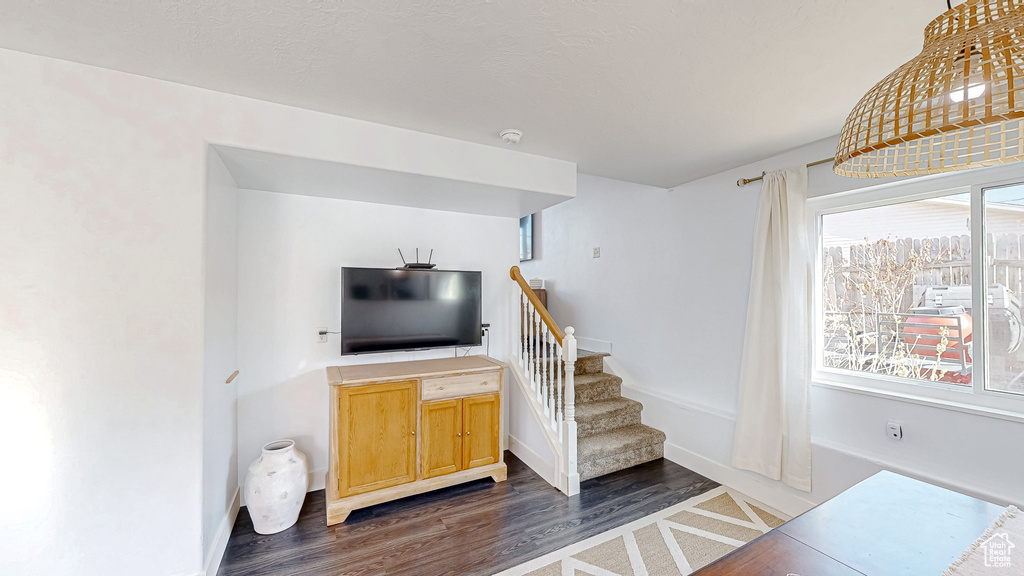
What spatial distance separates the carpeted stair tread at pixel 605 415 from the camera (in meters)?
3.45

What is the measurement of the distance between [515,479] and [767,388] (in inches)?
75.8

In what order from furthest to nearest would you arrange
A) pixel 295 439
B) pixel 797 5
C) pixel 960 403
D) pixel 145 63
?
pixel 295 439
pixel 960 403
pixel 145 63
pixel 797 5

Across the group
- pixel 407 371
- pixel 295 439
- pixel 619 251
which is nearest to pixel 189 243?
pixel 407 371

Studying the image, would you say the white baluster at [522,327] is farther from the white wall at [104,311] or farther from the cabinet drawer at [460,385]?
the white wall at [104,311]

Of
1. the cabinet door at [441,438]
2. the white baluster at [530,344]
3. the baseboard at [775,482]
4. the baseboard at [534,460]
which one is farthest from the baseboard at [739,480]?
the cabinet door at [441,438]

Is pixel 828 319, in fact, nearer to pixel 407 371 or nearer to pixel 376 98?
pixel 407 371

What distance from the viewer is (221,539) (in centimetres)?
222

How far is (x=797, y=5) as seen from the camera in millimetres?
1359

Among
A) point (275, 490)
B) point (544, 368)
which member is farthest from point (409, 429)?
point (544, 368)

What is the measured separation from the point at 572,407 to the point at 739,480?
4.39 feet

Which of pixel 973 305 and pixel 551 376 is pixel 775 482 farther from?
pixel 551 376

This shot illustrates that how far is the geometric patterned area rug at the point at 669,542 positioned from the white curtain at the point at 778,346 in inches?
13.9

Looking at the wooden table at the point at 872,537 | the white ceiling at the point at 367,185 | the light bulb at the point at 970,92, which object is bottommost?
the wooden table at the point at 872,537

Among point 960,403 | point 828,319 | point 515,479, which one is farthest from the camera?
point 515,479
